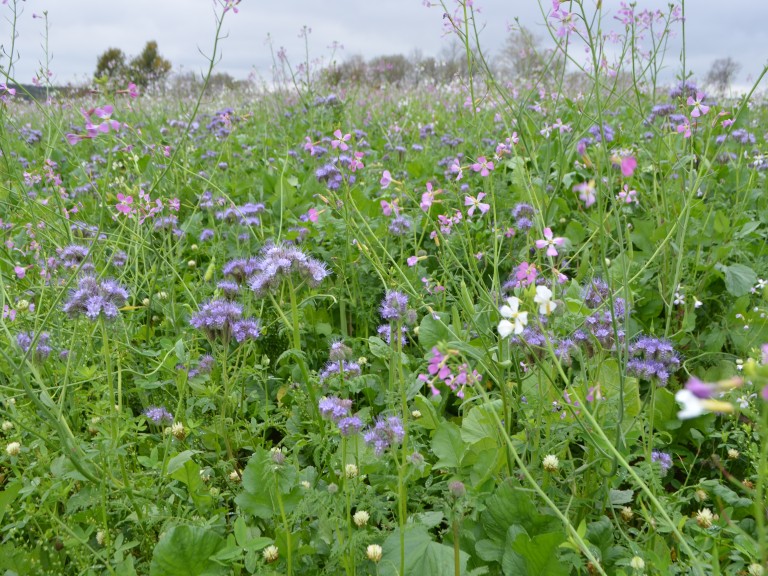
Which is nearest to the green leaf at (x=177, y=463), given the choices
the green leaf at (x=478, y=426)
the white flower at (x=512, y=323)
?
the green leaf at (x=478, y=426)

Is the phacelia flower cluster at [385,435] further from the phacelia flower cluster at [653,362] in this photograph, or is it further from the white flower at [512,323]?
the phacelia flower cluster at [653,362]

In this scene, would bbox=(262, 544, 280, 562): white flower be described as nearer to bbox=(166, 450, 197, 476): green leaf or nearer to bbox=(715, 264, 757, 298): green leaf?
bbox=(166, 450, 197, 476): green leaf

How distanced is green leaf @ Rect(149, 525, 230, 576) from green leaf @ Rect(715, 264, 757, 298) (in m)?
2.20

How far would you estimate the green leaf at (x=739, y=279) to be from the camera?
8.18ft

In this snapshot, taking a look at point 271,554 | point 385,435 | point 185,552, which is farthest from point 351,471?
point 185,552

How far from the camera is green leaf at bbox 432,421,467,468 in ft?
5.37

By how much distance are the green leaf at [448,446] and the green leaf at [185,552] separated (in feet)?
1.95

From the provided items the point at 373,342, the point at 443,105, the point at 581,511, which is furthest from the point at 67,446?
the point at 443,105

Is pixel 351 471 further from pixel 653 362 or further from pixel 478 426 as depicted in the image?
pixel 653 362

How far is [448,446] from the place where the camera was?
5.42 feet

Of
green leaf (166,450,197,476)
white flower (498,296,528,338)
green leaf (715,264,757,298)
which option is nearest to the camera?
white flower (498,296,528,338)

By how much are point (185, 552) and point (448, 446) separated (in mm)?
702

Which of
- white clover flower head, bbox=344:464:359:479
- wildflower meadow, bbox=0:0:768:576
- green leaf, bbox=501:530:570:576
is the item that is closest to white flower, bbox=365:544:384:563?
wildflower meadow, bbox=0:0:768:576

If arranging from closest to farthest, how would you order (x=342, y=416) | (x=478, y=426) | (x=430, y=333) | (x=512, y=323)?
(x=512, y=323)
(x=342, y=416)
(x=478, y=426)
(x=430, y=333)
